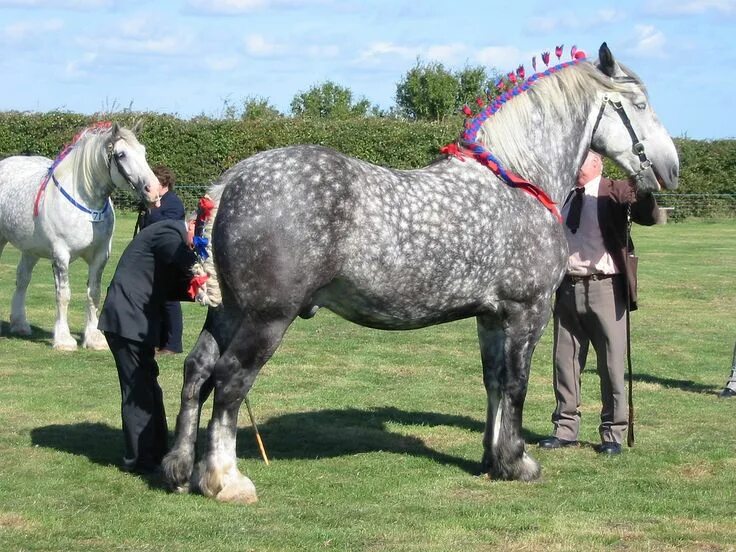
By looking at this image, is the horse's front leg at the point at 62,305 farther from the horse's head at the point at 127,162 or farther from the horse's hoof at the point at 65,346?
the horse's head at the point at 127,162

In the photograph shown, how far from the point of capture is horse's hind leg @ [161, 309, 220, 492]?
6.72 metres

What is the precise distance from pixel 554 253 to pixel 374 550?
2405 millimetres

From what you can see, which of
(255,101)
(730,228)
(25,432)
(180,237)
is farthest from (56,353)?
(255,101)

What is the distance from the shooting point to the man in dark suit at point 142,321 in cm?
720

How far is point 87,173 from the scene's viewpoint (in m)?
12.2

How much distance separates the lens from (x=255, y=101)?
51.7m

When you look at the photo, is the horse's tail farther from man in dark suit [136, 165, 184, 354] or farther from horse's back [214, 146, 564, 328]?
man in dark suit [136, 165, 184, 354]

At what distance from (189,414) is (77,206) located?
623 cm

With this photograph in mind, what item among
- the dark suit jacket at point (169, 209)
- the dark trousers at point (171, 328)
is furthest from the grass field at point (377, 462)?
the dark suit jacket at point (169, 209)

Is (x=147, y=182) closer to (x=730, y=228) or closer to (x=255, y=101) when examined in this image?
(x=730, y=228)

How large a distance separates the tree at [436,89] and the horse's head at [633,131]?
52.4 m

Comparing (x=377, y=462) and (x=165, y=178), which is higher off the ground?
(x=165, y=178)

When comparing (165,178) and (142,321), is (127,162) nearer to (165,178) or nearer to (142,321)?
(165,178)

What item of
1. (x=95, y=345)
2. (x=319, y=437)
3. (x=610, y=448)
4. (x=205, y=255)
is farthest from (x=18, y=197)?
(x=610, y=448)
